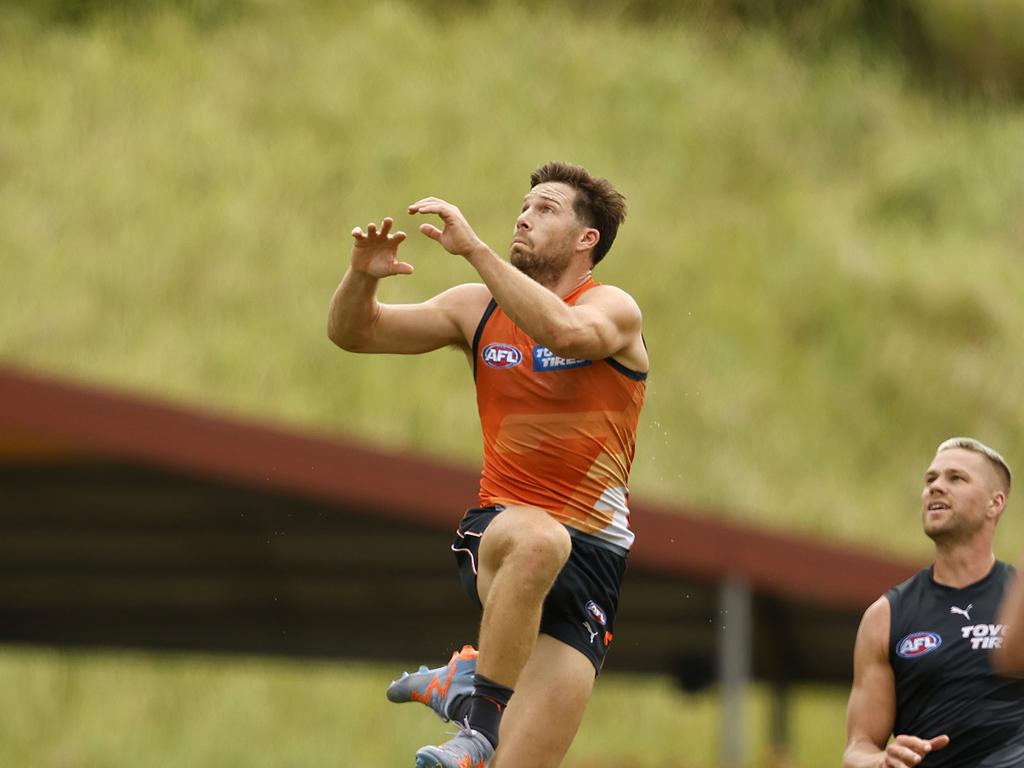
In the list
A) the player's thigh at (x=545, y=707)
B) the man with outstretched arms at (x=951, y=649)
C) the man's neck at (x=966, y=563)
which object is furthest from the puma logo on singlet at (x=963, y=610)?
the player's thigh at (x=545, y=707)

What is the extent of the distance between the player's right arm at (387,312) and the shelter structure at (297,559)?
20.2ft

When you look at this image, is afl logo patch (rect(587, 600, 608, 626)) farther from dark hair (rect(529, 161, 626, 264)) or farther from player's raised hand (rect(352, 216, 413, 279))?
player's raised hand (rect(352, 216, 413, 279))

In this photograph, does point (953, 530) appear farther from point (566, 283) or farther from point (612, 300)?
point (566, 283)

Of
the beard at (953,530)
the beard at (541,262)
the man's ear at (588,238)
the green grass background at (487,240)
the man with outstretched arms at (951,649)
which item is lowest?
the man with outstretched arms at (951,649)

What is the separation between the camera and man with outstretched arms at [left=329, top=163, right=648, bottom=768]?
807 cm

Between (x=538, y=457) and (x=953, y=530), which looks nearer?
(x=538, y=457)

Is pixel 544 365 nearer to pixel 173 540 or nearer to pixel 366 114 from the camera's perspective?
pixel 173 540

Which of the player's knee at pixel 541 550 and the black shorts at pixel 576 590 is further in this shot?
the black shorts at pixel 576 590

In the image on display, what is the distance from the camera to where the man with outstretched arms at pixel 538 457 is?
318 inches

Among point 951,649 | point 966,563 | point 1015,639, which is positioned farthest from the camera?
point 966,563

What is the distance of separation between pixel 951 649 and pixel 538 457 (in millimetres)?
2140

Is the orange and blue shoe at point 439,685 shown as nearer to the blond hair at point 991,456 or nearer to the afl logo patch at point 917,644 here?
the afl logo patch at point 917,644

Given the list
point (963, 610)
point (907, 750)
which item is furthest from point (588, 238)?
point (907, 750)

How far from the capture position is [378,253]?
831 cm
